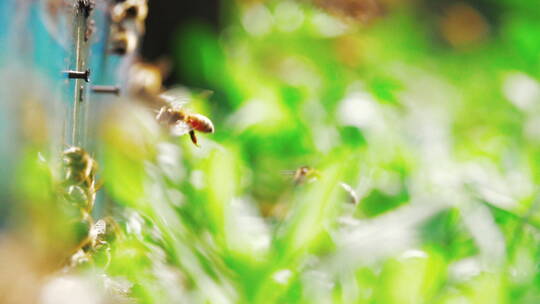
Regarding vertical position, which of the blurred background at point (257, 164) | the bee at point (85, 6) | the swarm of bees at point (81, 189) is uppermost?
the bee at point (85, 6)

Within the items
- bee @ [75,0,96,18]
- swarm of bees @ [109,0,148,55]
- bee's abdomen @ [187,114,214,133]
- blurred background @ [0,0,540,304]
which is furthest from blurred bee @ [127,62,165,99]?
bee @ [75,0,96,18]

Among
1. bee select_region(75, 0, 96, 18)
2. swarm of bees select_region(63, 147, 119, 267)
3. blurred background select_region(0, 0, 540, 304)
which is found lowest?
blurred background select_region(0, 0, 540, 304)

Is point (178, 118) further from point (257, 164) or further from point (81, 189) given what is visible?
point (257, 164)

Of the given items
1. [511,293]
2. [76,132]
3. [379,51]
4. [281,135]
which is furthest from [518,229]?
[379,51]

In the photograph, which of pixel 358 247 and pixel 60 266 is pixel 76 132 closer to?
pixel 60 266

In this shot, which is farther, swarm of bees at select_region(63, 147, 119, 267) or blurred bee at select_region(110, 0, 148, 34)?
A: blurred bee at select_region(110, 0, 148, 34)

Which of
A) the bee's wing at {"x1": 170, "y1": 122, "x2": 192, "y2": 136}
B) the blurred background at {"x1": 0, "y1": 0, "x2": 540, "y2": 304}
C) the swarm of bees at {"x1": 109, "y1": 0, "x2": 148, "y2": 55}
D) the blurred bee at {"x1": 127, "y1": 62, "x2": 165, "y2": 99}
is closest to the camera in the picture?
the blurred background at {"x1": 0, "y1": 0, "x2": 540, "y2": 304}

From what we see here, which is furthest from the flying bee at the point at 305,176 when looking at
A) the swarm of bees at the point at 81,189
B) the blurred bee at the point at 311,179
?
the swarm of bees at the point at 81,189

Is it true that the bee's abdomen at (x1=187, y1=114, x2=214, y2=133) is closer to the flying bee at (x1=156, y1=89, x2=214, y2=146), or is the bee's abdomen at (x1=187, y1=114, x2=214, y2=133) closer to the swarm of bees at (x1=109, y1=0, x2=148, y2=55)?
the flying bee at (x1=156, y1=89, x2=214, y2=146)

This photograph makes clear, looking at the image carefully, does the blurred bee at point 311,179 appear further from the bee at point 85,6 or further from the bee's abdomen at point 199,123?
the bee at point 85,6

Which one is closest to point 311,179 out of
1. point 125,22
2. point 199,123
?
point 199,123
